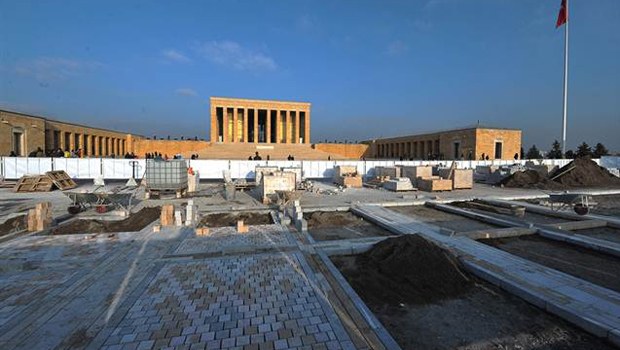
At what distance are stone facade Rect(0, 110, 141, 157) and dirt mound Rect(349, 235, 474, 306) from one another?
34.5 meters

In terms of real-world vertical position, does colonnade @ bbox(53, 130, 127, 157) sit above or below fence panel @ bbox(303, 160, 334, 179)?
above

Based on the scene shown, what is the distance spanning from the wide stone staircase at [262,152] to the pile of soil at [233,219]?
25.1 meters

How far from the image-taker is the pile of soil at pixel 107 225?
8.19 m

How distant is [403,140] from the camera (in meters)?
51.4

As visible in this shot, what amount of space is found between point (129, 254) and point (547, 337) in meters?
6.92

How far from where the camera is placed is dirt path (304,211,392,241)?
808cm

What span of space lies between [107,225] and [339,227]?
6.81 meters

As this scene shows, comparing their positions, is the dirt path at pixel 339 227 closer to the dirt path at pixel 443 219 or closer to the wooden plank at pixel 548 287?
the dirt path at pixel 443 219

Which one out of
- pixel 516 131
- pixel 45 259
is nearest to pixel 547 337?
pixel 45 259

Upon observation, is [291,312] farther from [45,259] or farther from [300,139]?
[300,139]

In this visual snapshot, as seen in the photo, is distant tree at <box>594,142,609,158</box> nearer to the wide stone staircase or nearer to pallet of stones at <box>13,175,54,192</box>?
the wide stone staircase

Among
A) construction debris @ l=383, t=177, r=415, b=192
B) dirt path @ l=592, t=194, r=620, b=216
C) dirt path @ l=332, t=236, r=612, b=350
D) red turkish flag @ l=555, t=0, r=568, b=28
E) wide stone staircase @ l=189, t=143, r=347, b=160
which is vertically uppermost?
red turkish flag @ l=555, t=0, r=568, b=28

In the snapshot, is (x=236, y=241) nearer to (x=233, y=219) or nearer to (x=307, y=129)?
(x=233, y=219)

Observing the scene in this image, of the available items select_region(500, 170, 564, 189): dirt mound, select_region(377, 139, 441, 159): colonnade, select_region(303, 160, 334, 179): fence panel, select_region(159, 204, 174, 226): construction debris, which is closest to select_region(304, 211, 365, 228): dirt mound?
select_region(159, 204, 174, 226): construction debris
